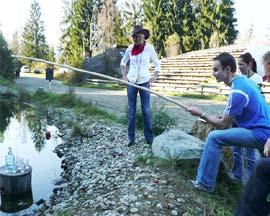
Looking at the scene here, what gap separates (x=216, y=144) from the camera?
4273mm

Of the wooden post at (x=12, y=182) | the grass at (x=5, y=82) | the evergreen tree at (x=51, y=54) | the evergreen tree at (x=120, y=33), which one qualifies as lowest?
the wooden post at (x=12, y=182)

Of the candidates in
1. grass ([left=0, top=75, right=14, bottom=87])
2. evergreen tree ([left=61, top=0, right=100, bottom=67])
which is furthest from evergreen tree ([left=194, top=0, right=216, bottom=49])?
grass ([left=0, top=75, right=14, bottom=87])

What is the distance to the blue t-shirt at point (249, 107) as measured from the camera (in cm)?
396

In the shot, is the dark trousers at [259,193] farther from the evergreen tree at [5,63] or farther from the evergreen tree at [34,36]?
the evergreen tree at [34,36]

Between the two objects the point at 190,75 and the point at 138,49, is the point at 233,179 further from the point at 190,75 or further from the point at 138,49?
the point at 190,75

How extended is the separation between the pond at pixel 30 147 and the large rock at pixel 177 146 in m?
2.00

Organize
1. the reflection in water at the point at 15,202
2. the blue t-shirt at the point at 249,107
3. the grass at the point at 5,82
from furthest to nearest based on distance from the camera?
the grass at the point at 5,82
the reflection in water at the point at 15,202
the blue t-shirt at the point at 249,107

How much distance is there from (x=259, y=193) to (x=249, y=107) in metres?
1.07

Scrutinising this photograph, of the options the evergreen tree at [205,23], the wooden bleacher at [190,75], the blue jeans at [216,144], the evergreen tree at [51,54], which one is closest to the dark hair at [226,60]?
the blue jeans at [216,144]

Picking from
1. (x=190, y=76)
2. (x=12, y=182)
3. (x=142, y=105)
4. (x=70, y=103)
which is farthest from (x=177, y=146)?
(x=190, y=76)

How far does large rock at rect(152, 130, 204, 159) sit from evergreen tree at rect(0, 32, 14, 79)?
2328cm

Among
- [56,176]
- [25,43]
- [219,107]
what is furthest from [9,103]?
[25,43]

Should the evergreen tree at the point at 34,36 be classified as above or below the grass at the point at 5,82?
above

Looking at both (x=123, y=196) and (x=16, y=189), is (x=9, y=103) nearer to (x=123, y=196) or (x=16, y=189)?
(x=16, y=189)
